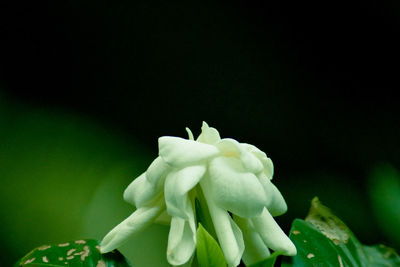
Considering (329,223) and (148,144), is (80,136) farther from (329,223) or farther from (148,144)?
(329,223)

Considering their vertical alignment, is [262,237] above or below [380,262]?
above

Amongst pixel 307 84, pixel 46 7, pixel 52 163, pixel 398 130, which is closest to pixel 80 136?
pixel 52 163

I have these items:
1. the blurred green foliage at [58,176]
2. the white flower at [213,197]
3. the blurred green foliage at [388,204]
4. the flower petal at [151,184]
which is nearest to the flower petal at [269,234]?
the white flower at [213,197]

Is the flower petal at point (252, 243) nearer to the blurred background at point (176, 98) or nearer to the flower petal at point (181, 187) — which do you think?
the flower petal at point (181, 187)

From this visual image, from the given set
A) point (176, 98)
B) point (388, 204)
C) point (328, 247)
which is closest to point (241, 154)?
point (328, 247)

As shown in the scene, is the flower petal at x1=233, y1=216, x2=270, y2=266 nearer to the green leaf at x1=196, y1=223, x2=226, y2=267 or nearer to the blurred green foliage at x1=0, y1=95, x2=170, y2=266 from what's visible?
the green leaf at x1=196, y1=223, x2=226, y2=267

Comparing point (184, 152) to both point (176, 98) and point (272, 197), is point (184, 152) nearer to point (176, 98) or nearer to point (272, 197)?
point (272, 197)

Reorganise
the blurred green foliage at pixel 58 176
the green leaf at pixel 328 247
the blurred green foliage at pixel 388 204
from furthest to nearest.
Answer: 1. the blurred green foliage at pixel 58 176
2. the blurred green foliage at pixel 388 204
3. the green leaf at pixel 328 247
